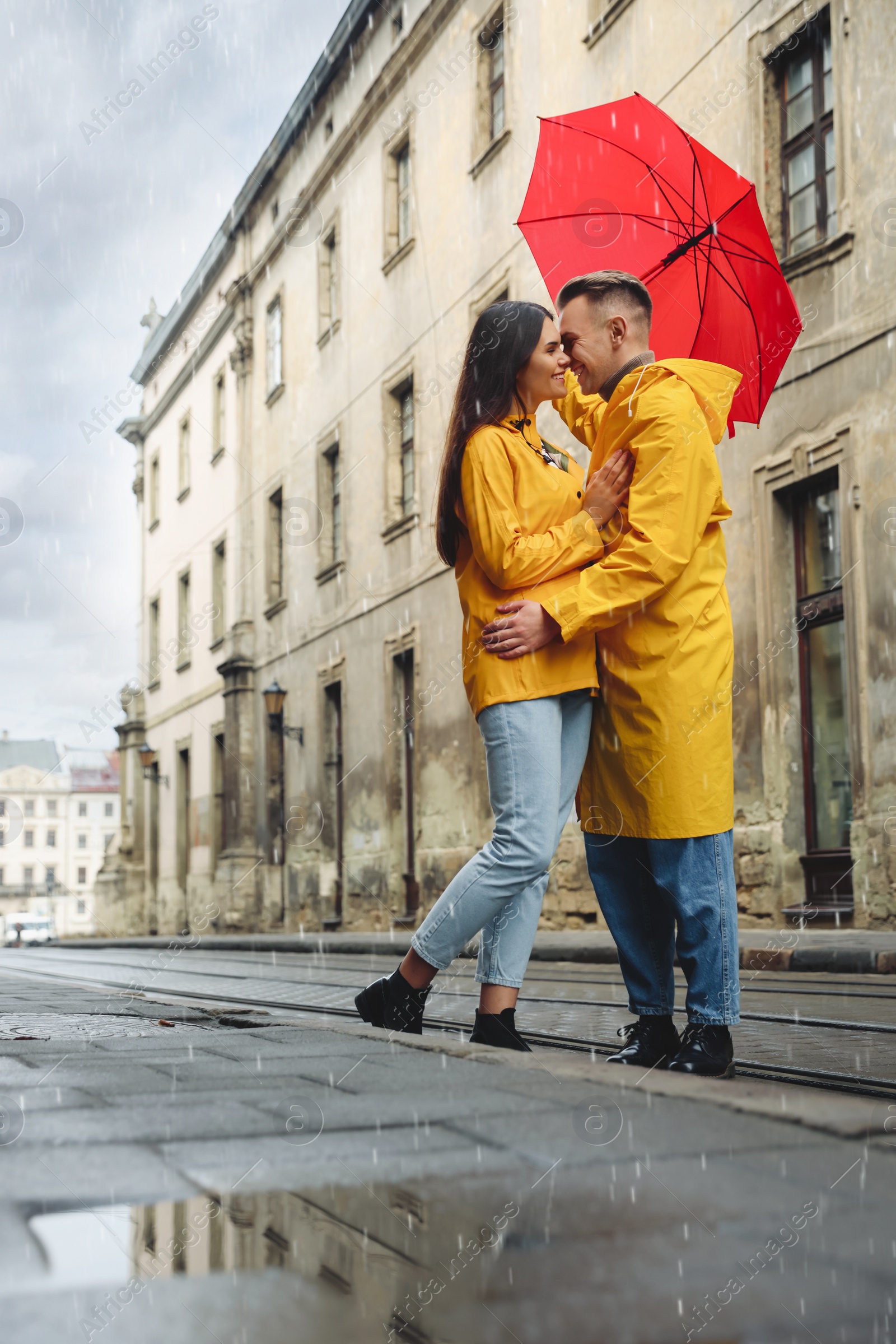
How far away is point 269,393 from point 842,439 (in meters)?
15.1

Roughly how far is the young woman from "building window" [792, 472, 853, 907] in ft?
23.0

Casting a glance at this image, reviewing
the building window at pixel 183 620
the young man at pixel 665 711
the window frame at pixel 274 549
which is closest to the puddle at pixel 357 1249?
the young man at pixel 665 711

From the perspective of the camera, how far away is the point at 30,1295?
1341 millimetres

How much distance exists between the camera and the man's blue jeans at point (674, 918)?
3227 mm

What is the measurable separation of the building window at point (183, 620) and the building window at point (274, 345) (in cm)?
630

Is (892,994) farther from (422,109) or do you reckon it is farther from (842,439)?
(422,109)

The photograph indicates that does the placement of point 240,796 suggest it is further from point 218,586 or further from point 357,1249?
point 357,1249

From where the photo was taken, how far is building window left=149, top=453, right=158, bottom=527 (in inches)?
1280

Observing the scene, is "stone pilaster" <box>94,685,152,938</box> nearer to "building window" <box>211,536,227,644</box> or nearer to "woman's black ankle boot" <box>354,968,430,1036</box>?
"building window" <box>211,536,227,644</box>

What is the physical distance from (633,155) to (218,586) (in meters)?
21.4

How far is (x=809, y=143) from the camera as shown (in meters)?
11.0

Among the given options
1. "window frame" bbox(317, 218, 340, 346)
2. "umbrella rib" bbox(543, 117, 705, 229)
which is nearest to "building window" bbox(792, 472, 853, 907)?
"umbrella rib" bbox(543, 117, 705, 229)

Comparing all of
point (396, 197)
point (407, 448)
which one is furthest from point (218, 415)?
point (407, 448)

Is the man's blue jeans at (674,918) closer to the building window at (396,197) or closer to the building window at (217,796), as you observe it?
the building window at (396,197)
